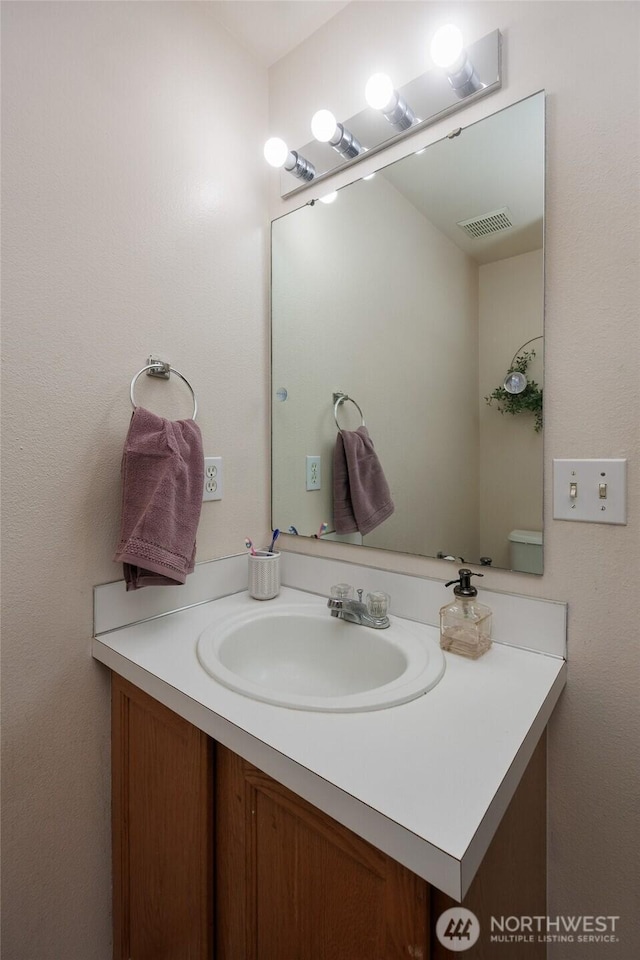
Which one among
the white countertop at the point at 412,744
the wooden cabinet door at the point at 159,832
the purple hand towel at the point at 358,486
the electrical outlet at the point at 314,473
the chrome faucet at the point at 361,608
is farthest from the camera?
the electrical outlet at the point at 314,473

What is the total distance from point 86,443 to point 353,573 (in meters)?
0.69

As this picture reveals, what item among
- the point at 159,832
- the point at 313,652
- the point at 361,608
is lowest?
the point at 159,832

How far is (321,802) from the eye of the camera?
55 cm

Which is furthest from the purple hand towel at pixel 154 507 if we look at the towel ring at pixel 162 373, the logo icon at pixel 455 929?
the logo icon at pixel 455 929

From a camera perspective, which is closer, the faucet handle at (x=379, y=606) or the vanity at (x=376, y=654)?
the vanity at (x=376, y=654)

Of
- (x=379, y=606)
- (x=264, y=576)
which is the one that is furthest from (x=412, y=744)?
(x=264, y=576)

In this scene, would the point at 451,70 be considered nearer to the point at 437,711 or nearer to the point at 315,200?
the point at 315,200

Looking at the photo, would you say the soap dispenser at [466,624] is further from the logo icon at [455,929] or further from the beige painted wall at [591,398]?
the logo icon at [455,929]

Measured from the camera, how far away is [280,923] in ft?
2.15

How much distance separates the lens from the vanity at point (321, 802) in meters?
0.51

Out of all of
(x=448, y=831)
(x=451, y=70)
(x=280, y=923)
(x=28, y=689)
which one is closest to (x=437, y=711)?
(x=448, y=831)

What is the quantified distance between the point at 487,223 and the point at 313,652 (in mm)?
1016

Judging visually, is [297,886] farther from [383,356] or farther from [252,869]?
[383,356]

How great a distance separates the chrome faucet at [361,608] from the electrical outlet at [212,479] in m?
0.41
